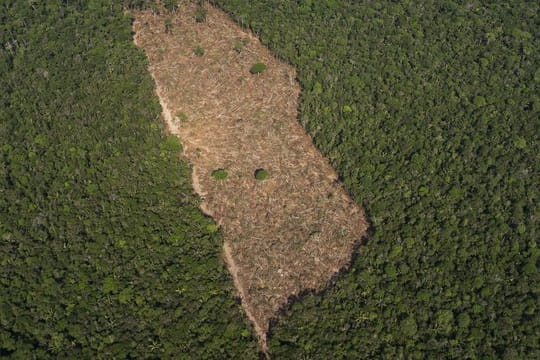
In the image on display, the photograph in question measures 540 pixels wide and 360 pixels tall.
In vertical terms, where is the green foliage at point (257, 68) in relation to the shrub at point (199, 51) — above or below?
above

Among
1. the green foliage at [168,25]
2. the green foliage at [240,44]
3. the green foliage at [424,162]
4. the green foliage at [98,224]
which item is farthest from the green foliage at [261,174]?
the green foliage at [168,25]

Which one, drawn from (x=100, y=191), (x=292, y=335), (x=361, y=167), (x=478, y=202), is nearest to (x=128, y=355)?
(x=292, y=335)

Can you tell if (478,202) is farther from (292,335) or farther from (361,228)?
(292,335)

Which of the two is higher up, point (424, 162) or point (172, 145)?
point (424, 162)

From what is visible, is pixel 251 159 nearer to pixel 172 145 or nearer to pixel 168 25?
pixel 172 145

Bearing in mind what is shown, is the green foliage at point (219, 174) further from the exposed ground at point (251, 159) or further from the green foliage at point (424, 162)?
the green foliage at point (424, 162)

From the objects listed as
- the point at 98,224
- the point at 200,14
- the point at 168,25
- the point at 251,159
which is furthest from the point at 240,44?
the point at 98,224
